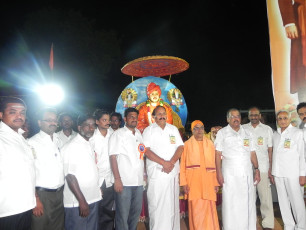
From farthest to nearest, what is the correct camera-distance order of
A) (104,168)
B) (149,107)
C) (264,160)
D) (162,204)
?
(149,107)
(264,160)
(104,168)
(162,204)

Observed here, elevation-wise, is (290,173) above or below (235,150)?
below

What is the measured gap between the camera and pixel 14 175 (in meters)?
2.60

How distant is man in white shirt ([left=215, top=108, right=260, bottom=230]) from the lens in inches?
175

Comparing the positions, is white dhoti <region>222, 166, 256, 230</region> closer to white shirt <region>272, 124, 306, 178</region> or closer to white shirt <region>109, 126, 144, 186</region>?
white shirt <region>272, 124, 306, 178</region>

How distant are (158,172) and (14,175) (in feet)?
7.22

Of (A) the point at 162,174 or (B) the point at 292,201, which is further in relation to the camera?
(B) the point at 292,201

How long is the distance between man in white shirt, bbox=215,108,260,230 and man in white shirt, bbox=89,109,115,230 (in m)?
1.77

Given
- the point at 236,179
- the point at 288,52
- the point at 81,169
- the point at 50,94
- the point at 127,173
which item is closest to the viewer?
the point at 81,169

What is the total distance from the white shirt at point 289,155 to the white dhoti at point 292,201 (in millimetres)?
126

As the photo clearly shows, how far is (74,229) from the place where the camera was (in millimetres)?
3332

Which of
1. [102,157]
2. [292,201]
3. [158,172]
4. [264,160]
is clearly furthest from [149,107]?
[292,201]

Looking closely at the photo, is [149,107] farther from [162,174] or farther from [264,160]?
[162,174]

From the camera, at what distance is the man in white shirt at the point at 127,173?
13.0 ft

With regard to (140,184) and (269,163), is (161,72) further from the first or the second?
(140,184)
